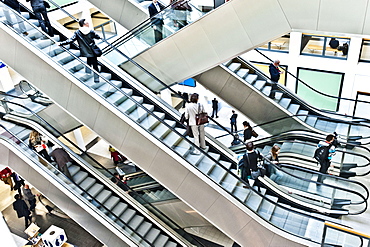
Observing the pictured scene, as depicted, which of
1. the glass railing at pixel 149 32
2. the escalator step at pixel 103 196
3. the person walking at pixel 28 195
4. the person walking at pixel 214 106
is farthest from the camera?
the person walking at pixel 214 106

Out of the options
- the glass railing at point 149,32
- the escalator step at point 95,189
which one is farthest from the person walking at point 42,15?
the escalator step at point 95,189

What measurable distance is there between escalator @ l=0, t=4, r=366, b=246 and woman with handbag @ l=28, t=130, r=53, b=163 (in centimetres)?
166

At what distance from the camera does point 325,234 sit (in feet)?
26.3

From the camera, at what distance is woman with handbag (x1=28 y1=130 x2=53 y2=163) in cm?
1045

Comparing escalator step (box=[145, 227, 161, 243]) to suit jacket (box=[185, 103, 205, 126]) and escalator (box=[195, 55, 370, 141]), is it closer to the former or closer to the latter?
suit jacket (box=[185, 103, 205, 126])

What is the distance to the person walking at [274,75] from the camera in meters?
12.6

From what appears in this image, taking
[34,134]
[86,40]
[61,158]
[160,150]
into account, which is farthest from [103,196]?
[86,40]

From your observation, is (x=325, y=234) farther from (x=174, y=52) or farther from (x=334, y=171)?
(x=174, y=52)

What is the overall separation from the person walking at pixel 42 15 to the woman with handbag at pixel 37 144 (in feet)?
10.4

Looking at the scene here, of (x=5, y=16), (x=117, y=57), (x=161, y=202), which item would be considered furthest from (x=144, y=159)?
(x=5, y=16)

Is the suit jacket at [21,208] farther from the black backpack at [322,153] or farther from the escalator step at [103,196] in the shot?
the black backpack at [322,153]

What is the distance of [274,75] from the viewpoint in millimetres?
12617

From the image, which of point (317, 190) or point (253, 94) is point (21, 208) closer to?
point (253, 94)

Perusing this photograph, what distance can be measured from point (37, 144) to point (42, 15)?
396 centimetres
